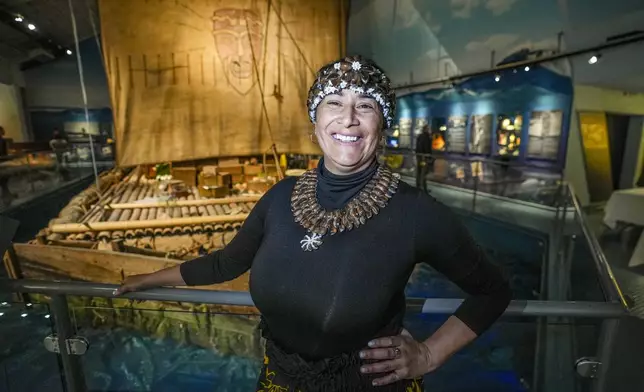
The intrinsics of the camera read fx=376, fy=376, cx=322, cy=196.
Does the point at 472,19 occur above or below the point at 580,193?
above

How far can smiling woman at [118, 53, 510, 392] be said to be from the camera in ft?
3.28

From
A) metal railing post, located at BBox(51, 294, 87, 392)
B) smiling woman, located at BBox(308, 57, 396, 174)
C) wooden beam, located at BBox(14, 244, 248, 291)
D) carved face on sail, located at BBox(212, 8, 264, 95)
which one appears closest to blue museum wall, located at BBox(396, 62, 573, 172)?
carved face on sail, located at BBox(212, 8, 264, 95)

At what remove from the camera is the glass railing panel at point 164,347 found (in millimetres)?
1850

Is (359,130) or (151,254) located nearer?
(359,130)

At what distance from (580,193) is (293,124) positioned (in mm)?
7314

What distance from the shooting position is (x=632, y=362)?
78.4 inches

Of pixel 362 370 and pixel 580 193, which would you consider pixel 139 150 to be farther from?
pixel 580 193

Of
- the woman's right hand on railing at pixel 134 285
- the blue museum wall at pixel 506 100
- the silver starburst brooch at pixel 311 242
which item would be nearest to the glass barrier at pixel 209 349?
the woman's right hand on railing at pixel 134 285

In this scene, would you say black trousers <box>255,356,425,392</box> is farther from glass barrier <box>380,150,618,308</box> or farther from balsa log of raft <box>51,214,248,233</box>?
balsa log of raft <box>51,214,248,233</box>

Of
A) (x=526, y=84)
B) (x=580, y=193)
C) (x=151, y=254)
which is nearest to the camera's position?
(x=151, y=254)

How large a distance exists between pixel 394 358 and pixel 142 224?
486 centimetres

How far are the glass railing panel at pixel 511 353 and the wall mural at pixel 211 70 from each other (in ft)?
20.5

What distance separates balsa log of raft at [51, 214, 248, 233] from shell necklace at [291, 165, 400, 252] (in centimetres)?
440

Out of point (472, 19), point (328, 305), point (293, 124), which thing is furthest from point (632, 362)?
point (472, 19)
